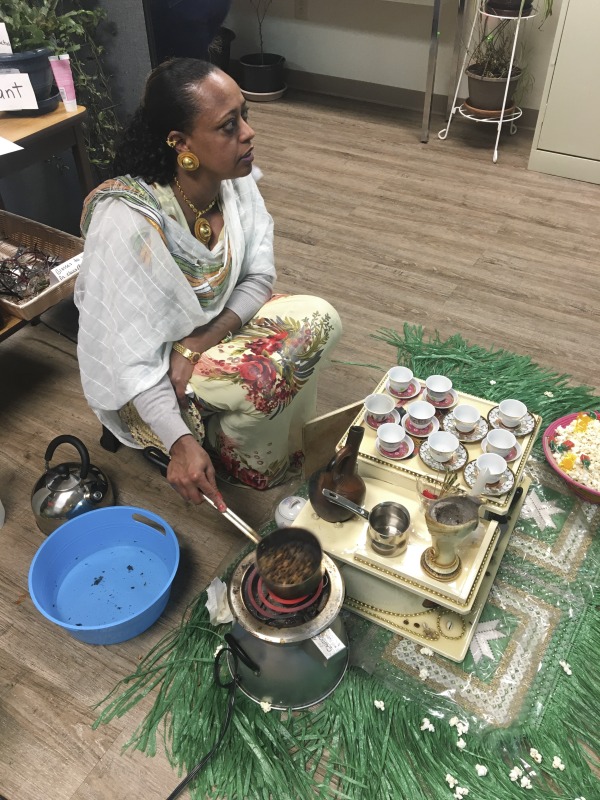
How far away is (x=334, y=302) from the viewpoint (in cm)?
238

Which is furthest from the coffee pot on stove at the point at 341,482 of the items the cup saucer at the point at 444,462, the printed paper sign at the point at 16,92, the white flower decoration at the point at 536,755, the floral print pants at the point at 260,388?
the printed paper sign at the point at 16,92

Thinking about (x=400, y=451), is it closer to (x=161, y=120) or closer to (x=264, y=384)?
(x=264, y=384)

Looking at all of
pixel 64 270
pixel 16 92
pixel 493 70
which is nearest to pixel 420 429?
pixel 64 270

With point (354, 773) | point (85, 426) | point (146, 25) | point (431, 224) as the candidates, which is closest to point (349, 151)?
point (431, 224)

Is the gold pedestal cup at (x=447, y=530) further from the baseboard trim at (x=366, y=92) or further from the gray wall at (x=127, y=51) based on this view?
the baseboard trim at (x=366, y=92)

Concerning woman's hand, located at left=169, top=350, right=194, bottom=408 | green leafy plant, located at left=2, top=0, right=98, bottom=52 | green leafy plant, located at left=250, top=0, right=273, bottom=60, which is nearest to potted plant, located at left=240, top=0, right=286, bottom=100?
green leafy plant, located at left=250, top=0, right=273, bottom=60

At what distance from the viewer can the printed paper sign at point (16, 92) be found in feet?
5.55

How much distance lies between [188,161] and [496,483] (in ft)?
2.88

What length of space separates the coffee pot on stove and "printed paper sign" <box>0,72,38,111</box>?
1219 millimetres

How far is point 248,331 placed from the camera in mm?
1569

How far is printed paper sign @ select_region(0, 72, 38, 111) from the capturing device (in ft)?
5.55

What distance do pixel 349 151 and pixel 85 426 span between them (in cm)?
210

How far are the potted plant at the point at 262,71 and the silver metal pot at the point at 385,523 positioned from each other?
10.5ft

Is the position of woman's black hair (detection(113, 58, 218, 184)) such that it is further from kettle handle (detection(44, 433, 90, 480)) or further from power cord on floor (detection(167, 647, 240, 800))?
power cord on floor (detection(167, 647, 240, 800))
